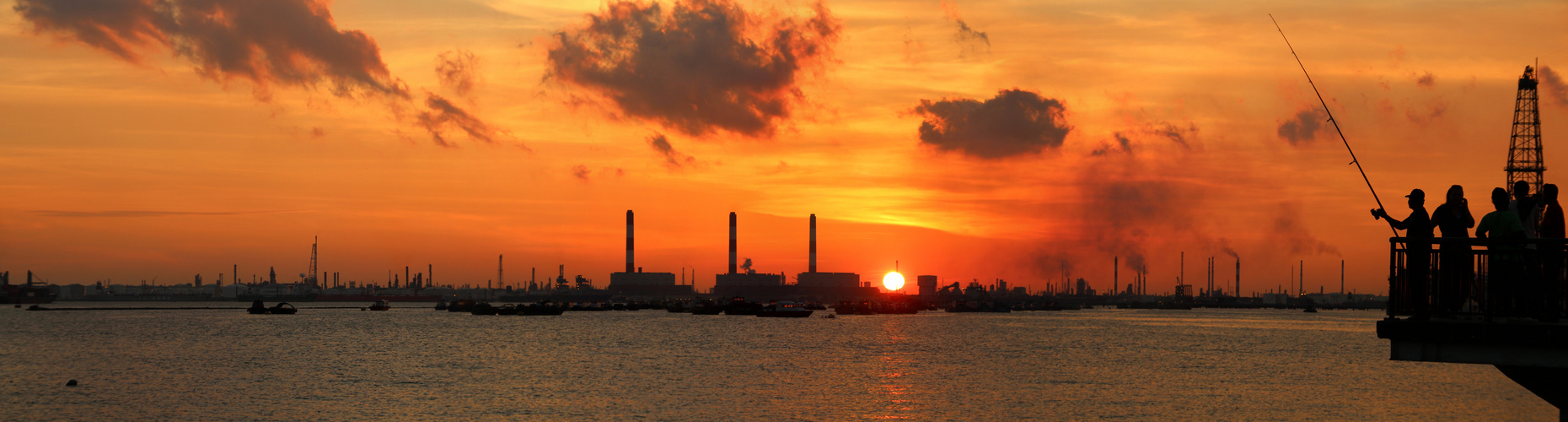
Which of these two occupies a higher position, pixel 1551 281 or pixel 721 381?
pixel 1551 281

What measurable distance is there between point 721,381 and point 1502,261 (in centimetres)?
5524

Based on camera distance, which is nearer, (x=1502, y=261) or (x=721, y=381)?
(x=1502, y=261)

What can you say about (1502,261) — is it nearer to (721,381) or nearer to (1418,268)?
(1418,268)

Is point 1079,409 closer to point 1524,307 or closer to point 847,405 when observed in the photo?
point 847,405

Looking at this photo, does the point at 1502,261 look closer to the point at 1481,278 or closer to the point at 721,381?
the point at 1481,278

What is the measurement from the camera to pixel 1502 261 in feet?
45.9

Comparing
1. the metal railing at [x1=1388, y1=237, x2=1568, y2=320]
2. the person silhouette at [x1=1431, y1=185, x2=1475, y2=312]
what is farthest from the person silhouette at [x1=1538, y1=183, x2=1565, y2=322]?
the person silhouette at [x1=1431, y1=185, x2=1475, y2=312]

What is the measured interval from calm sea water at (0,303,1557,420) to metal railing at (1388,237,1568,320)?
36.4 m

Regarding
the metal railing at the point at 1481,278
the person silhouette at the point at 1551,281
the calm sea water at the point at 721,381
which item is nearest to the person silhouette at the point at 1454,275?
the metal railing at the point at 1481,278

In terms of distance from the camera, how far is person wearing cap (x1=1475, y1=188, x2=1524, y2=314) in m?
13.8

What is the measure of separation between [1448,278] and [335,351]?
94920mm

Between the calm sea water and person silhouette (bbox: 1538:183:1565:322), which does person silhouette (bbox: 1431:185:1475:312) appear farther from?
the calm sea water

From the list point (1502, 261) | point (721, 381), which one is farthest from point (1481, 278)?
point (721, 381)

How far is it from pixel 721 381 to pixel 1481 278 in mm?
55084
